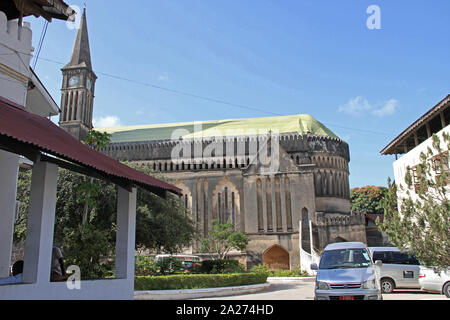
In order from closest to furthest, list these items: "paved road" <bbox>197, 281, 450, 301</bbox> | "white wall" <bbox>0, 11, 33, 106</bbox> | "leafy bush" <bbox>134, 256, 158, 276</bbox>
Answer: "white wall" <bbox>0, 11, 33, 106</bbox> → "paved road" <bbox>197, 281, 450, 301</bbox> → "leafy bush" <bbox>134, 256, 158, 276</bbox>

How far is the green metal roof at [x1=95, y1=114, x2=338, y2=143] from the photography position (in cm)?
5100

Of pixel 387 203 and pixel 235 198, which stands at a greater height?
pixel 235 198

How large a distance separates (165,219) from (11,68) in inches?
531

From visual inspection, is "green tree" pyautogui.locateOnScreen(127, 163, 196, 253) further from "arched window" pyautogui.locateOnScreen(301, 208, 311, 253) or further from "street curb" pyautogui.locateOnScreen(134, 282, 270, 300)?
"arched window" pyautogui.locateOnScreen(301, 208, 311, 253)

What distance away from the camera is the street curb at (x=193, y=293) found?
54.3 ft

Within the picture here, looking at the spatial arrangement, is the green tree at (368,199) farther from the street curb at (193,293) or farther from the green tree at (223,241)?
the street curb at (193,293)

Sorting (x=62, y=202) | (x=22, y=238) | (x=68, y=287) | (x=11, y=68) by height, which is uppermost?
(x=11, y=68)

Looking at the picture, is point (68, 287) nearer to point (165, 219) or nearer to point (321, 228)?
point (165, 219)

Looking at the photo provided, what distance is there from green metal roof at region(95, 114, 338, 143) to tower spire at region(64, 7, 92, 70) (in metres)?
10.5

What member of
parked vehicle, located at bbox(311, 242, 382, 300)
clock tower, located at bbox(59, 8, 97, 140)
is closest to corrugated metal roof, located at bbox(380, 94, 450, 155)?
parked vehicle, located at bbox(311, 242, 382, 300)

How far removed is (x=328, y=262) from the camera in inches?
470

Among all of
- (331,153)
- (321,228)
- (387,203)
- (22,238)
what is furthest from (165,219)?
(331,153)

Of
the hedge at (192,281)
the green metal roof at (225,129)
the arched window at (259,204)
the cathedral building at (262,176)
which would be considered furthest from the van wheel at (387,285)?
the green metal roof at (225,129)

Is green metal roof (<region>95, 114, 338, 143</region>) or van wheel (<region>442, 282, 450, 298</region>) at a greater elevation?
green metal roof (<region>95, 114, 338, 143</region>)
